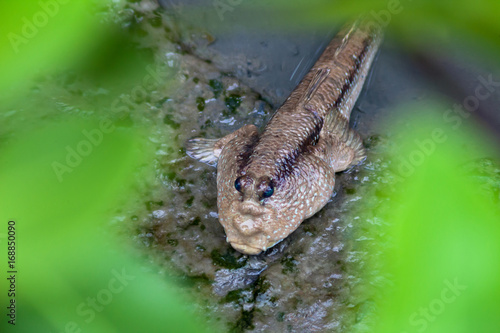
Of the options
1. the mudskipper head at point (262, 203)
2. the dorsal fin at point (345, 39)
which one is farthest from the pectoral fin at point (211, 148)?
the dorsal fin at point (345, 39)

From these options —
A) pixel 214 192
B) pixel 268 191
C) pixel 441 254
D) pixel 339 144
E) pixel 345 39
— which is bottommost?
pixel 214 192

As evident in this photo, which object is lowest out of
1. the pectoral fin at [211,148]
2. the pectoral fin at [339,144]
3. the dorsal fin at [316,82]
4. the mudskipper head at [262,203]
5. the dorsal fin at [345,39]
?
the pectoral fin at [211,148]

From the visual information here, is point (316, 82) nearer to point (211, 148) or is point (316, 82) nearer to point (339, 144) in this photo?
point (339, 144)

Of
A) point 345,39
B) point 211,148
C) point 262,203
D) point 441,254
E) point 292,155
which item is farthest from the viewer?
point 345,39

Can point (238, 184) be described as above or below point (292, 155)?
below

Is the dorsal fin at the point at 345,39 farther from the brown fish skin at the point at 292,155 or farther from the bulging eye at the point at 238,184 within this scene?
the bulging eye at the point at 238,184

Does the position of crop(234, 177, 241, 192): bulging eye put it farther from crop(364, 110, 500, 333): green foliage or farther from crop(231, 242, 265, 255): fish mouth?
crop(364, 110, 500, 333): green foliage

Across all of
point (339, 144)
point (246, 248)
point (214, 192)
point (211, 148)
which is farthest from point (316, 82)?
point (246, 248)

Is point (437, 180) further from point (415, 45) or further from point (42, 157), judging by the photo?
point (42, 157)
